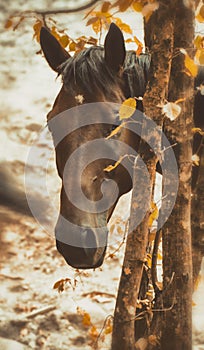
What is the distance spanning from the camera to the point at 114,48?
758mm

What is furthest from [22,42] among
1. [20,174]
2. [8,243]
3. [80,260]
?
[80,260]

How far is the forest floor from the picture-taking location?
0.97 m

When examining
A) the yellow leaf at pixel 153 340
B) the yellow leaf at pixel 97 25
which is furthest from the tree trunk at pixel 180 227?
the yellow leaf at pixel 97 25

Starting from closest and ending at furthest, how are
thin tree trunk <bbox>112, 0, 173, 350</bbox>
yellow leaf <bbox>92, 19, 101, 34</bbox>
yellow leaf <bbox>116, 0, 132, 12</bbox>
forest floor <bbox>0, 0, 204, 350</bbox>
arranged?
thin tree trunk <bbox>112, 0, 173, 350</bbox>
yellow leaf <bbox>116, 0, 132, 12</bbox>
yellow leaf <bbox>92, 19, 101, 34</bbox>
forest floor <bbox>0, 0, 204, 350</bbox>

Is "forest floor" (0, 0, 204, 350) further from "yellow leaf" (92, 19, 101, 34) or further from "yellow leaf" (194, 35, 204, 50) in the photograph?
"yellow leaf" (194, 35, 204, 50)

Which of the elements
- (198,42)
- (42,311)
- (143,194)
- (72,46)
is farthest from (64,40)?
(42,311)

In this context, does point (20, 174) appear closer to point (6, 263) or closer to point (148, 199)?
point (6, 263)

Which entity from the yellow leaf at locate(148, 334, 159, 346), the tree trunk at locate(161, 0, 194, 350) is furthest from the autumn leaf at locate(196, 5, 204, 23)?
the yellow leaf at locate(148, 334, 159, 346)

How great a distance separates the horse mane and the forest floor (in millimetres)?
271

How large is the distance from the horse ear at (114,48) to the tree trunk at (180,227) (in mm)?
97

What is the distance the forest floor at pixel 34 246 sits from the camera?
0.97m

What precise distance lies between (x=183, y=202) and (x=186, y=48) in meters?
0.25

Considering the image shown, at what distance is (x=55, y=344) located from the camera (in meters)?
0.96

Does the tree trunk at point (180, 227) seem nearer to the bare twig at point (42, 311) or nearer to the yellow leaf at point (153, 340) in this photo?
the yellow leaf at point (153, 340)
